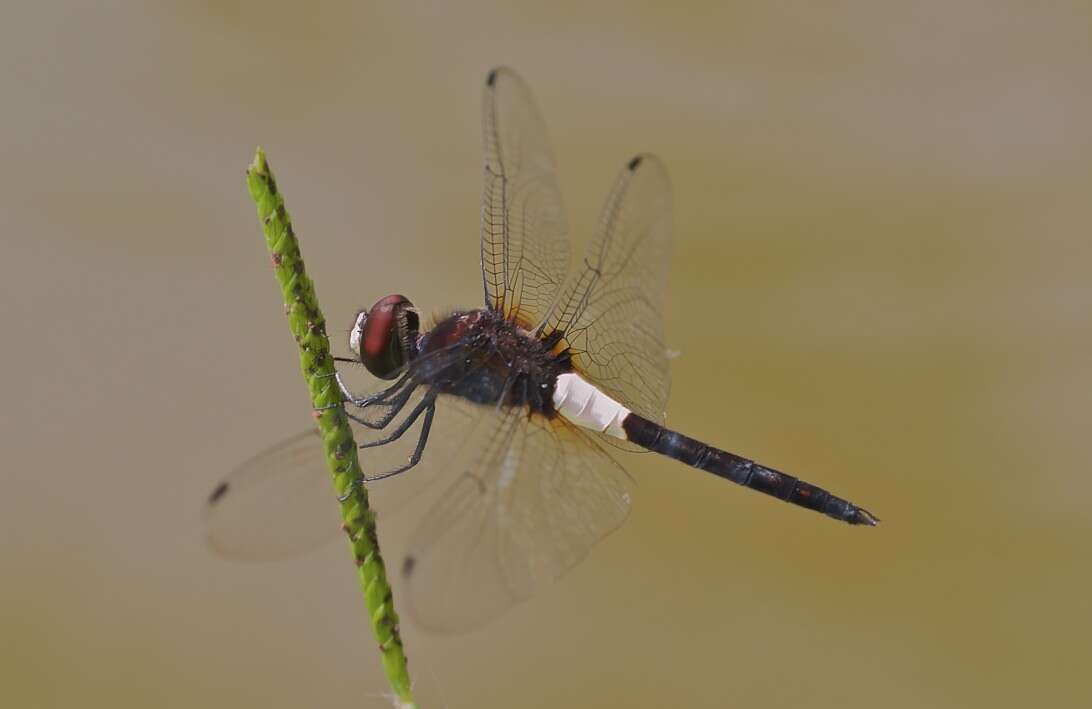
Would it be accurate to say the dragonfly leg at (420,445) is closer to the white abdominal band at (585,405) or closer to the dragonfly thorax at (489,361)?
the dragonfly thorax at (489,361)

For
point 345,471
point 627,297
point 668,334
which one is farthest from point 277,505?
point 668,334

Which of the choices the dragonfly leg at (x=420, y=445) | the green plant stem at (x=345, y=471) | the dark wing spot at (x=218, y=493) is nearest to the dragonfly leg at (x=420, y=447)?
the dragonfly leg at (x=420, y=445)

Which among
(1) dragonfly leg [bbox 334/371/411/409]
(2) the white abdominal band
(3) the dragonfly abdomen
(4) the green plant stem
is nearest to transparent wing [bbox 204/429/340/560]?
(1) dragonfly leg [bbox 334/371/411/409]

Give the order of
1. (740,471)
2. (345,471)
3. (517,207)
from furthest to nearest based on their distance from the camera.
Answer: (740,471) < (517,207) < (345,471)

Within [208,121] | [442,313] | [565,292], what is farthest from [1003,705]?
[208,121]

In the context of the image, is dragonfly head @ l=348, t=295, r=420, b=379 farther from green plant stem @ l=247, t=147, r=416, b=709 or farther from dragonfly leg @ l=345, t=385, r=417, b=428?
green plant stem @ l=247, t=147, r=416, b=709

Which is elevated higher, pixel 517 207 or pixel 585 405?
pixel 517 207

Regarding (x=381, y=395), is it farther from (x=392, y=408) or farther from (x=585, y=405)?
(x=585, y=405)
